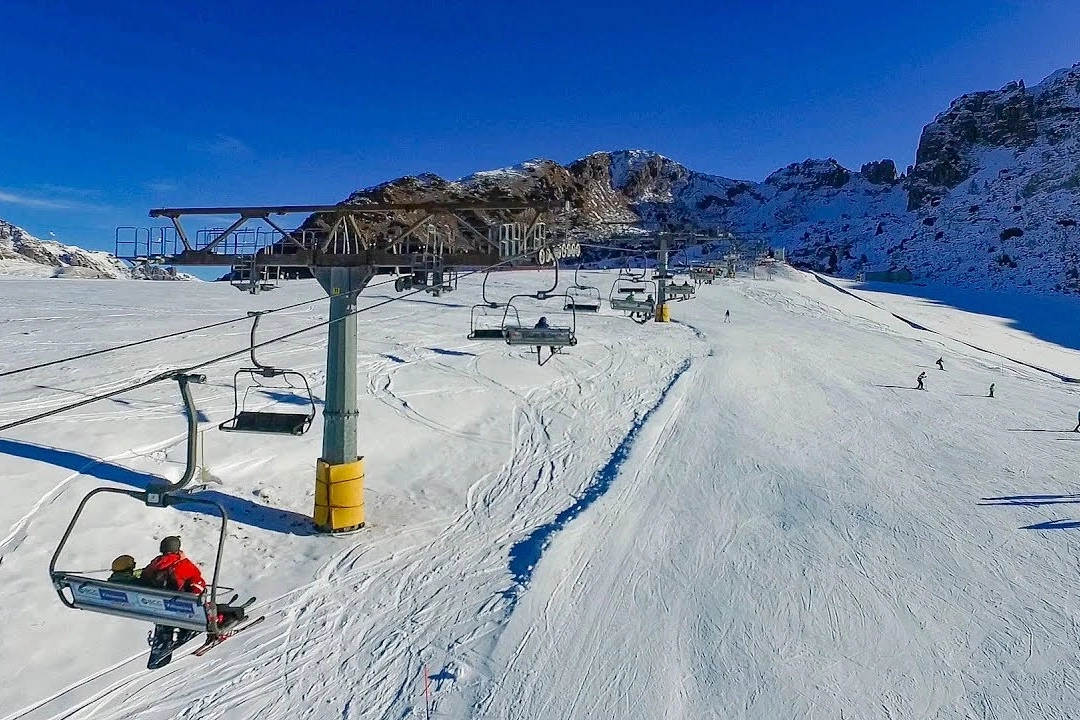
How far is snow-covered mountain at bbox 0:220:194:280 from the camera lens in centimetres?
5997

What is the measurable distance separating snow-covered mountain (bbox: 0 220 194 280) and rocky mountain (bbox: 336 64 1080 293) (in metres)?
32.1

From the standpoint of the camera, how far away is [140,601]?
15.9 ft

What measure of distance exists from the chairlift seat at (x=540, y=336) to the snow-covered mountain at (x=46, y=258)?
5570 cm

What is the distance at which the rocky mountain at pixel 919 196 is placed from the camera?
6291cm

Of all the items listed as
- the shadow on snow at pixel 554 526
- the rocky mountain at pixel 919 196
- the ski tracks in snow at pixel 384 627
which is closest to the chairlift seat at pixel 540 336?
the ski tracks in snow at pixel 384 627

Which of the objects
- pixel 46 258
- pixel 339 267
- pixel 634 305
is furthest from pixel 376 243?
pixel 46 258

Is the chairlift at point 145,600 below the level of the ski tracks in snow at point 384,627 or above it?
above

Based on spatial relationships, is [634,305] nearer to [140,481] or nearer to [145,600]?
[140,481]

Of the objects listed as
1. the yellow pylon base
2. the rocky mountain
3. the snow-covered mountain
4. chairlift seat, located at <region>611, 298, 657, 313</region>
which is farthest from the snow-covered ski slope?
the snow-covered mountain

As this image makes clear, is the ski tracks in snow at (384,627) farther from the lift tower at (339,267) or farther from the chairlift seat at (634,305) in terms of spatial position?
the chairlift seat at (634,305)

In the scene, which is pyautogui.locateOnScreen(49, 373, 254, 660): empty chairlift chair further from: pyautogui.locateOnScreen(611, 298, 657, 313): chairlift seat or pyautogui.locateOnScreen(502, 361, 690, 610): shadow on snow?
pyautogui.locateOnScreen(611, 298, 657, 313): chairlift seat

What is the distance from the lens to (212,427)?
1180cm

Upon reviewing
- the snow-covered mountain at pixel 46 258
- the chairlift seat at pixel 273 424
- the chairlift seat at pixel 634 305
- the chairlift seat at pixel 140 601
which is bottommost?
the chairlift seat at pixel 140 601

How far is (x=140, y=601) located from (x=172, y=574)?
308 millimetres
